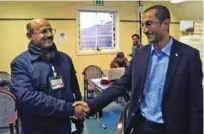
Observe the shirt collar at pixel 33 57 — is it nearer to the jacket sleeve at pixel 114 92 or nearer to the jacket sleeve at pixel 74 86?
the jacket sleeve at pixel 74 86

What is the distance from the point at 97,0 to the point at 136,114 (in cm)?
548

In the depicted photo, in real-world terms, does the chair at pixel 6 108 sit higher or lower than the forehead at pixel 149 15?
lower

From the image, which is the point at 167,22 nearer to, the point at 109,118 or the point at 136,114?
the point at 136,114

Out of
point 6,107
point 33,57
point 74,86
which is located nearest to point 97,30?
point 6,107

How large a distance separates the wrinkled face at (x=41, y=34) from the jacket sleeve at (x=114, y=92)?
22.3 inches

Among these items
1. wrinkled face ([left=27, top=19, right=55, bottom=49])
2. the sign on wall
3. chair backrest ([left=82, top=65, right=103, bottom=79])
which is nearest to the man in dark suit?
wrinkled face ([left=27, top=19, right=55, bottom=49])

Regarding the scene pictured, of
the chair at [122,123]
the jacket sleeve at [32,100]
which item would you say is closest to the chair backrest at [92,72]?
the chair at [122,123]

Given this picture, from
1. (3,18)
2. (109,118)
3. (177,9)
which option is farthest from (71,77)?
(177,9)

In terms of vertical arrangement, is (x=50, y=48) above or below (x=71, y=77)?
above

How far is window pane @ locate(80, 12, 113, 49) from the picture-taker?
23.4ft

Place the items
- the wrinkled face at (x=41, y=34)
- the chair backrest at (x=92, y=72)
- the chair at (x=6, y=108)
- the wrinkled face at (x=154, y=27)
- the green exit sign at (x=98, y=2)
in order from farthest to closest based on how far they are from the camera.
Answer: the green exit sign at (x=98, y=2), the chair backrest at (x=92, y=72), the chair at (x=6, y=108), the wrinkled face at (x=41, y=34), the wrinkled face at (x=154, y=27)

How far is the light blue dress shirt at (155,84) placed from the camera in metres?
1.59

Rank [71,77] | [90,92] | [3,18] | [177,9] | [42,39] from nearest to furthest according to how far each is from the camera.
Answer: [42,39] < [71,77] < [90,92] < [3,18] < [177,9]

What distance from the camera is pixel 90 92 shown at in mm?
5555
